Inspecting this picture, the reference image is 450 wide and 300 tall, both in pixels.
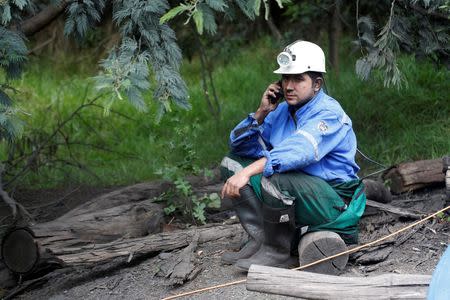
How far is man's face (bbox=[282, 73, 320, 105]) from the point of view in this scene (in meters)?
5.35

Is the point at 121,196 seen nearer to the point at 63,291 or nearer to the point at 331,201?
the point at 63,291

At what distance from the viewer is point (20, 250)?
19.7ft

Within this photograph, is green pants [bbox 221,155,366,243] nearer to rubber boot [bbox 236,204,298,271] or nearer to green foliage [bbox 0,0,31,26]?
rubber boot [bbox 236,204,298,271]

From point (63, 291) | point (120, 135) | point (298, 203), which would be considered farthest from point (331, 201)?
point (120, 135)

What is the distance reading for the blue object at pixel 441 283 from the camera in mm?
3838

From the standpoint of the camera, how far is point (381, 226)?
5926 mm

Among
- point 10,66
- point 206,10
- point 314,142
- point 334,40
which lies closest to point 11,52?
point 10,66

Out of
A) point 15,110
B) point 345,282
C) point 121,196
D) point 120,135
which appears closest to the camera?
point 345,282

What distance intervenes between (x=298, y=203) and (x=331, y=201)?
206 mm

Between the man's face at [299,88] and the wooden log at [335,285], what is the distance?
4.06 feet

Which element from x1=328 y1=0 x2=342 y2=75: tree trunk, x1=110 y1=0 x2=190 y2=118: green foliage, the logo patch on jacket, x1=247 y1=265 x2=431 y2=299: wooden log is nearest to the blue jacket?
the logo patch on jacket

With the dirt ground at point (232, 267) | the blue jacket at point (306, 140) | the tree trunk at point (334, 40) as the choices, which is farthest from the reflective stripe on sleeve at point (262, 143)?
the tree trunk at point (334, 40)

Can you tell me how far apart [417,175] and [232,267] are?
1795 mm

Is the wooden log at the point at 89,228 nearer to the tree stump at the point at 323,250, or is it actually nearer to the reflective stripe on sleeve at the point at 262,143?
the reflective stripe on sleeve at the point at 262,143
